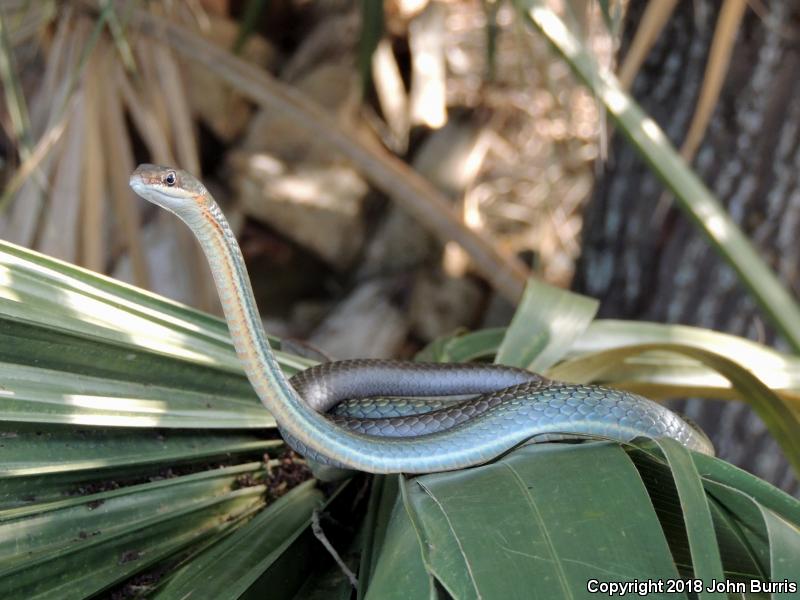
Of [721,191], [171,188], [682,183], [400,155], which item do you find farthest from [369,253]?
[171,188]

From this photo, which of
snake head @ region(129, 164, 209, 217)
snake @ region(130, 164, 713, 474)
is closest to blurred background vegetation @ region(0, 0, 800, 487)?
snake @ region(130, 164, 713, 474)

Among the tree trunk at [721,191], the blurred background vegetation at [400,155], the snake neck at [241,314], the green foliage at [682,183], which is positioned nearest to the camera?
the snake neck at [241,314]

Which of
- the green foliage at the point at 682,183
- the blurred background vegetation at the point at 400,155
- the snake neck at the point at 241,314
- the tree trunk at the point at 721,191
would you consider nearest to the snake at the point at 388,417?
the snake neck at the point at 241,314

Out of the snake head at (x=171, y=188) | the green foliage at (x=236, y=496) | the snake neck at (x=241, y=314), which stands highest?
the snake head at (x=171, y=188)

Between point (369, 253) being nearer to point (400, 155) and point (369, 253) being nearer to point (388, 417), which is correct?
point (400, 155)

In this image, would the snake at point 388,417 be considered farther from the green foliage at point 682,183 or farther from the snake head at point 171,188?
the green foliage at point 682,183

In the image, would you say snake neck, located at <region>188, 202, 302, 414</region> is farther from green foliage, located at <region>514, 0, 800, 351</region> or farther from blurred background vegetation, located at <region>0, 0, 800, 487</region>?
green foliage, located at <region>514, 0, 800, 351</region>

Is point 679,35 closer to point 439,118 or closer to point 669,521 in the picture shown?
point 439,118

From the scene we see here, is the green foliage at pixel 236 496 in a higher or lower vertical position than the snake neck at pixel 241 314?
lower

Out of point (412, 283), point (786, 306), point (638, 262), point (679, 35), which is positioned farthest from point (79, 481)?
point (412, 283)
